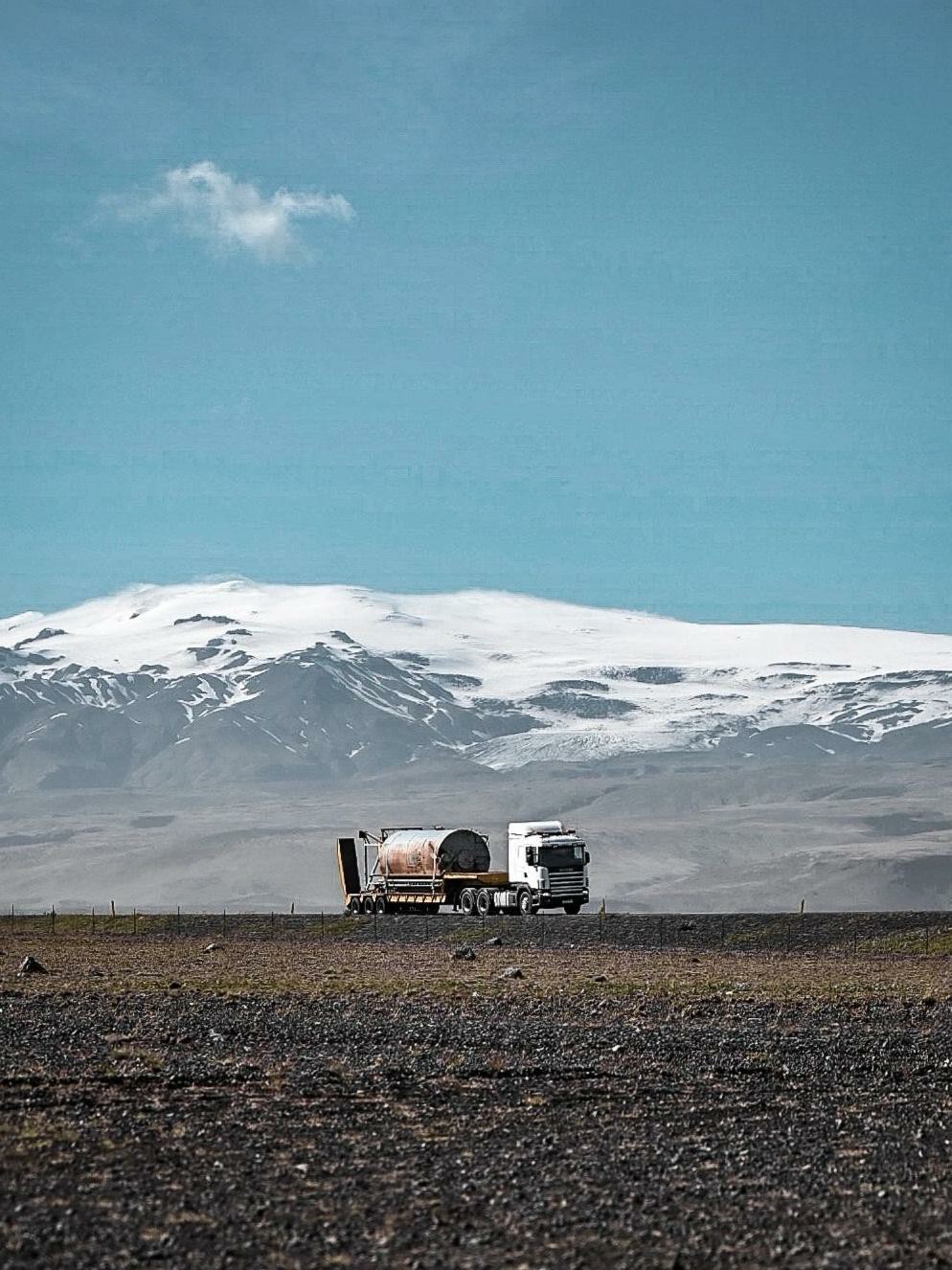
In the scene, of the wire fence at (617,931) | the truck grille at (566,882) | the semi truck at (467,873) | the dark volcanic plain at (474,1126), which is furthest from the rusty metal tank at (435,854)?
the dark volcanic plain at (474,1126)

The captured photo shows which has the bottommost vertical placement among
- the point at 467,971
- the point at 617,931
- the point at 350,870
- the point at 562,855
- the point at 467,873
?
the point at 467,971

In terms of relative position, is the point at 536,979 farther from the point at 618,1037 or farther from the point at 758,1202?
the point at 758,1202

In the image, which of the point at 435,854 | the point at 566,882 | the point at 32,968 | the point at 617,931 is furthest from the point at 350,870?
the point at 32,968

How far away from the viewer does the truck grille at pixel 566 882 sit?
255 ft

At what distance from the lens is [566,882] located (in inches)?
3081

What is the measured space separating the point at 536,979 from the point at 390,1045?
15.0 meters

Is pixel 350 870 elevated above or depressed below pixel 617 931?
above

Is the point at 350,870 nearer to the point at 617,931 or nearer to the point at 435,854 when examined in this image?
the point at 435,854

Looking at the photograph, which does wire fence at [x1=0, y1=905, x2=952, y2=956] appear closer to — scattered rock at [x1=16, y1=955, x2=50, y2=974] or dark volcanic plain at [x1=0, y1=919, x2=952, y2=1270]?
scattered rock at [x1=16, y1=955, x2=50, y2=974]

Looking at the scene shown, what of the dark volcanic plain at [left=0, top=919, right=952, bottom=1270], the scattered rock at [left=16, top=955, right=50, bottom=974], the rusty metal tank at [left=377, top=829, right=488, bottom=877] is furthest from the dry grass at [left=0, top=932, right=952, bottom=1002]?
the rusty metal tank at [left=377, top=829, right=488, bottom=877]

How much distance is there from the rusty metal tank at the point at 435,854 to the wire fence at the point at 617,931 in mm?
5017

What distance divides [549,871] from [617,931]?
14132mm

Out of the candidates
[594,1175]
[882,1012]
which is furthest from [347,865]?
[594,1175]

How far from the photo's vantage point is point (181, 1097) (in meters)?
21.2
